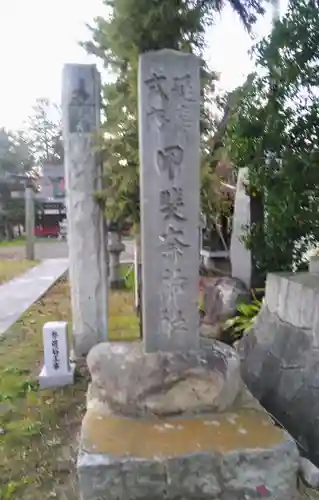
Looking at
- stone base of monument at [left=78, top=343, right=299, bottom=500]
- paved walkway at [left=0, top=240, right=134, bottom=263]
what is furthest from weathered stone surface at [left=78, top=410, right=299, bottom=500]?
paved walkway at [left=0, top=240, right=134, bottom=263]

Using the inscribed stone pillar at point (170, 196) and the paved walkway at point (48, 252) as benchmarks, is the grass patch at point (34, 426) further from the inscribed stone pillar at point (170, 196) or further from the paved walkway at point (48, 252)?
the paved walkway at point (48, 252)

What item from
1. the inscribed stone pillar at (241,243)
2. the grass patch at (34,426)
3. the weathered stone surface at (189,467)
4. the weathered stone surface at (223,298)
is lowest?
the grass patch at (34,426)

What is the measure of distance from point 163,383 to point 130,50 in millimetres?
2812

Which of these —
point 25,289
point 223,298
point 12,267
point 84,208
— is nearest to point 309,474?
point 223,298

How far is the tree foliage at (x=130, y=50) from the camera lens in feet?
12.4

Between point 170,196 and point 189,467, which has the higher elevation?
point 170,196

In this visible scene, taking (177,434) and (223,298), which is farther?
(223,298)

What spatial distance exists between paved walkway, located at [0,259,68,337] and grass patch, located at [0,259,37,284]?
0.21 meters

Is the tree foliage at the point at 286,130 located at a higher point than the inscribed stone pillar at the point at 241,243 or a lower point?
higher

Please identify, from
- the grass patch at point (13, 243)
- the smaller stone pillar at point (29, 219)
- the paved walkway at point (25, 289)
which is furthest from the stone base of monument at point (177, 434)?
the grass patch at point (13, 243)

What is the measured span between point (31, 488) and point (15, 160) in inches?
863

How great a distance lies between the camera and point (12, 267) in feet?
42.4

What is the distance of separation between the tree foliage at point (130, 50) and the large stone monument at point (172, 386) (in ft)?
4.34

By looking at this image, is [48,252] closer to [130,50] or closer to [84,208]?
[84,208]
